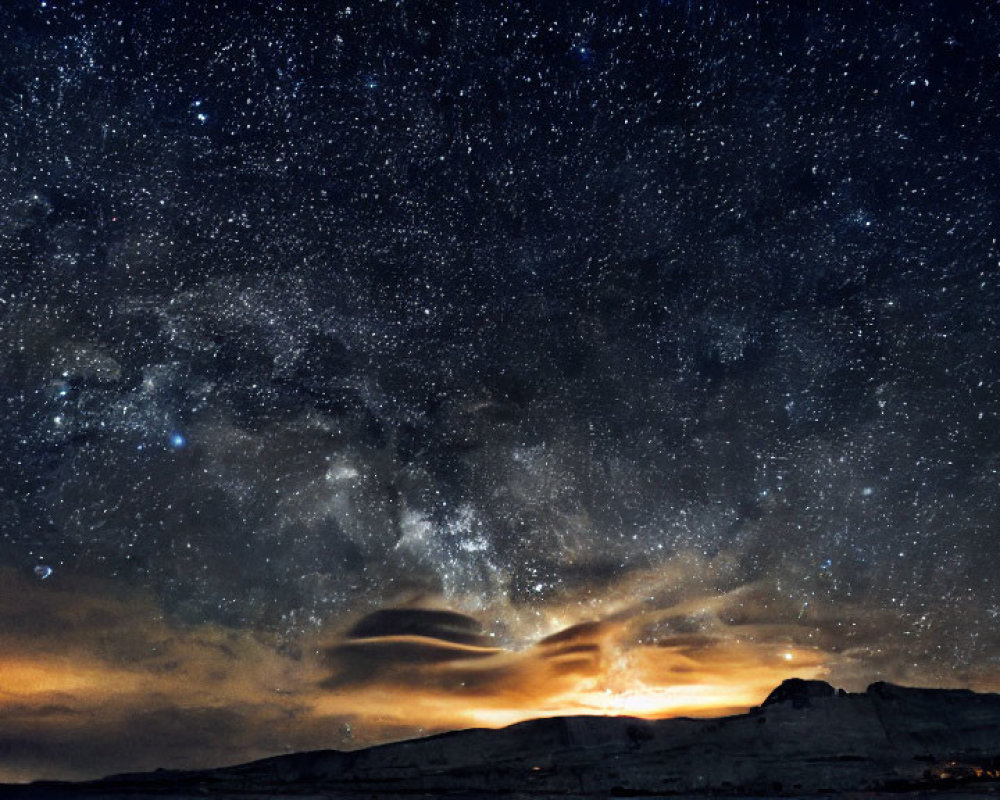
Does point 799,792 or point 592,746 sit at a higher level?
point 592,746

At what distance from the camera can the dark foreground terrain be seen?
566 cm

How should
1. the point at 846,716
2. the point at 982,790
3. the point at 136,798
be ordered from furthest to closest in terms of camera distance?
the point at 846,716 < the point at 136,798 < the point at 982,790

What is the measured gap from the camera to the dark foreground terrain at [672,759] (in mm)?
5664

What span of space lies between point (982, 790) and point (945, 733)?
4.18ft

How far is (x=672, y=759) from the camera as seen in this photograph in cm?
591

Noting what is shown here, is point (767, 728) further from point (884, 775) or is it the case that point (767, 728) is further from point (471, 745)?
point (471, 745)

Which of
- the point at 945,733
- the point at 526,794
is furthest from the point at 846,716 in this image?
the point at 526,794

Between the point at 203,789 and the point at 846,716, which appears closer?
the point at 203,789

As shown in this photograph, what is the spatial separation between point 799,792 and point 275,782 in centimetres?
511

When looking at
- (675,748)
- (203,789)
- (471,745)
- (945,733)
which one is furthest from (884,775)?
(203,789)

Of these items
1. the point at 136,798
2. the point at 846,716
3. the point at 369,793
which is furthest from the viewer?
the point at 846,716

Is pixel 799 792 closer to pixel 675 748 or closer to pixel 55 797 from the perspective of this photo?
pixel 675 748

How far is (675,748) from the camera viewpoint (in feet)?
19.6

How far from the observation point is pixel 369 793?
5793mm
